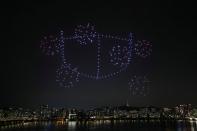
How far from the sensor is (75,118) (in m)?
195

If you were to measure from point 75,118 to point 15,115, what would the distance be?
3274 centimetres

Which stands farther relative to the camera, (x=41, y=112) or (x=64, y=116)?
(x=41, y=112)

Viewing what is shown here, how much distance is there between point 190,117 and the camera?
182 meters

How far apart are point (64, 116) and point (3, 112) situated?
3177 centimetres

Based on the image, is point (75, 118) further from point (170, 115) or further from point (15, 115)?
point (170, 115)

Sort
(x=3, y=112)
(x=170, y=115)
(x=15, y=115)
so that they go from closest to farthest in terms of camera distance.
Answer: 1. (x=3, y=112)
2. (x=15, y=115)
3. (x=170, y=115)

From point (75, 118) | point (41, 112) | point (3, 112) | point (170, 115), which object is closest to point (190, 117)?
point (170, 115)

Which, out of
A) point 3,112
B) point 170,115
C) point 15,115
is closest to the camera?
point 3,112

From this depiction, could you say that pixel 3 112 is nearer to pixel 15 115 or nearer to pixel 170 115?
pixel 15 115

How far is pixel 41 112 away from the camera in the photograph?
197 m

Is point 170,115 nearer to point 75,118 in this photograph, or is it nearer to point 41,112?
point 75,118

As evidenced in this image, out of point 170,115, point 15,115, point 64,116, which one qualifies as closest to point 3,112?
point 15,115

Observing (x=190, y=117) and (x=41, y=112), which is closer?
(x=190, y=117)

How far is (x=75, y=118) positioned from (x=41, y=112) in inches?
736
